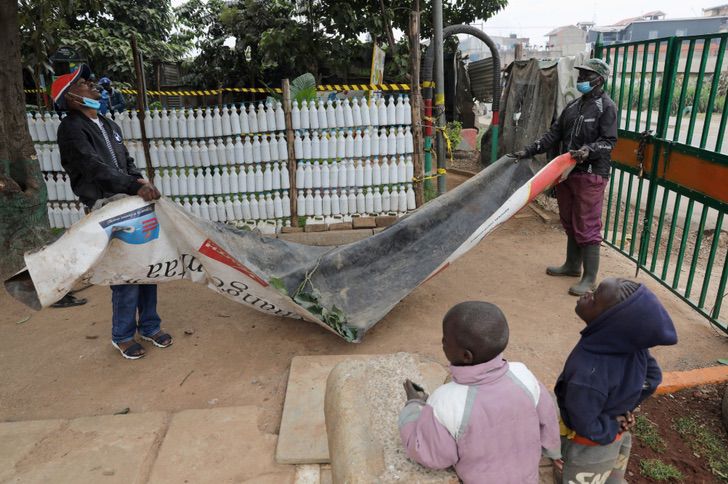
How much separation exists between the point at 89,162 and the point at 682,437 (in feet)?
12.6

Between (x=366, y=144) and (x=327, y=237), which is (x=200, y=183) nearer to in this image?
(x=327, y=237)

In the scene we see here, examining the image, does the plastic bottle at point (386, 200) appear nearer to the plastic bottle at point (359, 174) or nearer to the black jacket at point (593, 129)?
the plastic bottle at point (359, 174)

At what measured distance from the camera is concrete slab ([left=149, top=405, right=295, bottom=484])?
97.3 inches

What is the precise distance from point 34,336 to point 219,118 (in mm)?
3175

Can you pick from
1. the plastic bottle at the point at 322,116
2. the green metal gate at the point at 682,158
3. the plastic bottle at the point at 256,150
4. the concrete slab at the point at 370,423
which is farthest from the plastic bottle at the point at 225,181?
the green metal gate at the point at 682,158

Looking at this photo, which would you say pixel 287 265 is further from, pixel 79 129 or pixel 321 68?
pixel 321 68

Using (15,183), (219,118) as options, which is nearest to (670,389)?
(219,118)

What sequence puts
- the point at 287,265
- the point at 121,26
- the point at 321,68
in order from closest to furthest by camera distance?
the point at 287,265
the point at 321,68
the point at 121,26

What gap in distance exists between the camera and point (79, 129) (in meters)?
3.24

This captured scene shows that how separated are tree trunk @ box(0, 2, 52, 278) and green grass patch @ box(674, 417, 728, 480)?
18.1 feet

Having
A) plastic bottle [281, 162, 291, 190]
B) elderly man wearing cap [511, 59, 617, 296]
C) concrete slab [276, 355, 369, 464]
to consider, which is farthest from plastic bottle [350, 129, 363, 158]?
concrete slab [276, 355, 369, 464]

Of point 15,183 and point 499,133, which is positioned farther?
point 499,133

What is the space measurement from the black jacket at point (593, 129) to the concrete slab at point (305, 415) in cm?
263

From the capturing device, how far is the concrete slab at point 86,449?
251cm
